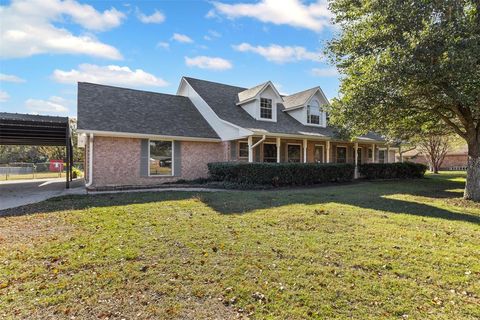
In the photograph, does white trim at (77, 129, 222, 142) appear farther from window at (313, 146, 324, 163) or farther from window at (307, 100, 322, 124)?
window at (313, 146, 324, 163)

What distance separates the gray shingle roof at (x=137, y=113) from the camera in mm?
14414

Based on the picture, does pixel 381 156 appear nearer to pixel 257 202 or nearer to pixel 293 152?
pixel 293 152

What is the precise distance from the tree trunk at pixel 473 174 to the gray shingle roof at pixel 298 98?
34.1 feet

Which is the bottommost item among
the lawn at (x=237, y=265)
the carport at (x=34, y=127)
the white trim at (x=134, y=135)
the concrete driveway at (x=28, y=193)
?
the lawn at (x=237, y=265)

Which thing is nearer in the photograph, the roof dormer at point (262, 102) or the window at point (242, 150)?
the window at point (242, 150)

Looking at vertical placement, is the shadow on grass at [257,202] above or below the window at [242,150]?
below

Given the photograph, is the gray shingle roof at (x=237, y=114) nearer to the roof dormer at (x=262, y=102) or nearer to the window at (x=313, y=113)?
the roof dormer at (x=262, y=102)

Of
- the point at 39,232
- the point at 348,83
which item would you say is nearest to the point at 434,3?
the point at 348,83

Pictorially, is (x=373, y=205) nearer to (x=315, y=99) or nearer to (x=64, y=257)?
(x=64, y=257)

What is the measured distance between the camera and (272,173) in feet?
46.9

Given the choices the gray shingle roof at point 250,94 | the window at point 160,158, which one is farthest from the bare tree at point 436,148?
the window at point 160,158

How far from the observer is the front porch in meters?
17.2

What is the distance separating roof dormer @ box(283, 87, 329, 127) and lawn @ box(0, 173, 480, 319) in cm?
1306

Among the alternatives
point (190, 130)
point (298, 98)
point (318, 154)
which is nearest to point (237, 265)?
point (190, 130)
